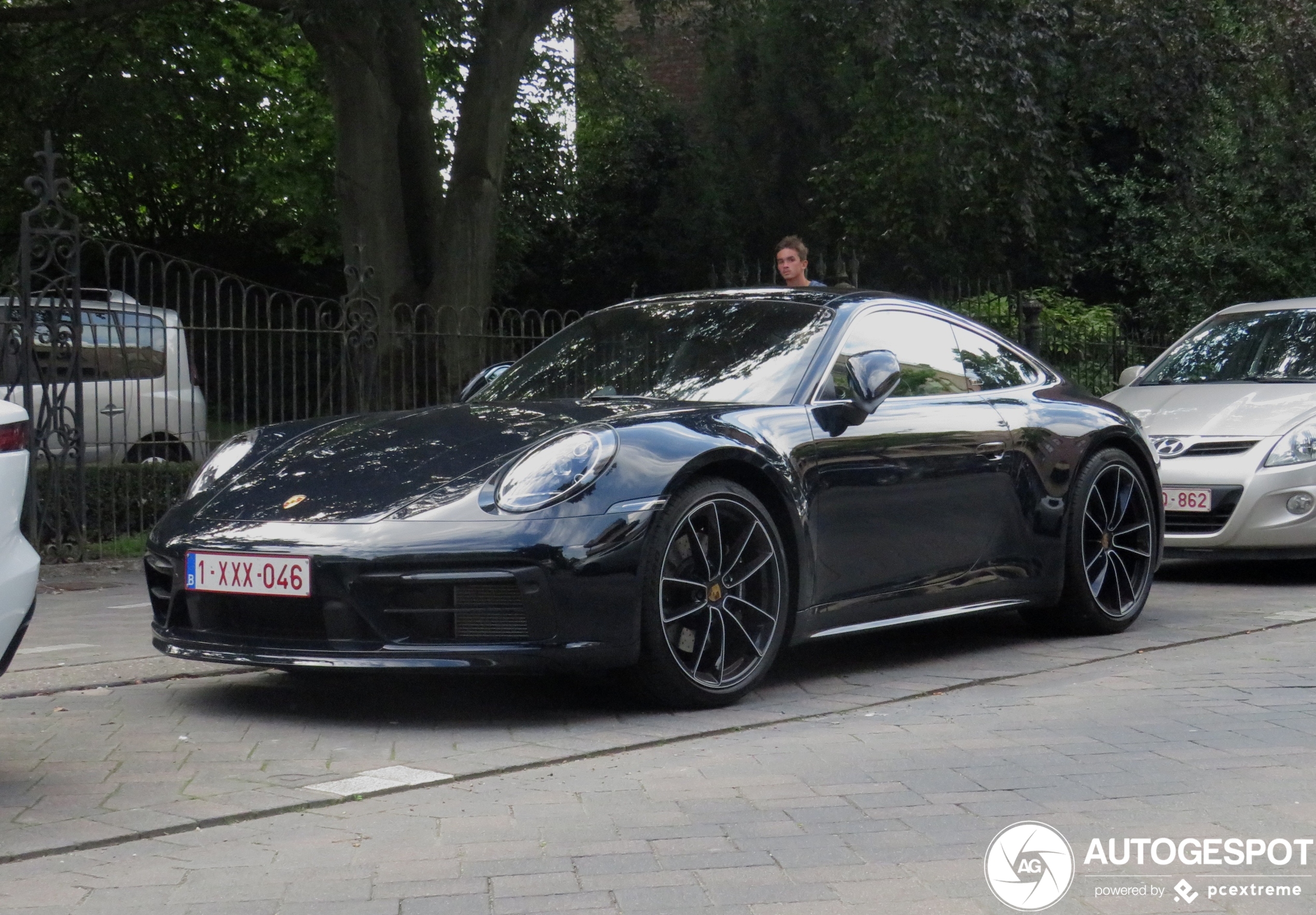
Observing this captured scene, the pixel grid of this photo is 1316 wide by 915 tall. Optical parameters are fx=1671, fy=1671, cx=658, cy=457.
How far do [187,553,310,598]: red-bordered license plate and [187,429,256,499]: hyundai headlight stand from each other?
1.83ft

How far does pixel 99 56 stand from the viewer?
19.9m

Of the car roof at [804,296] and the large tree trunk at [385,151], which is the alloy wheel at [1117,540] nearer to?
the car roof at [804,296]

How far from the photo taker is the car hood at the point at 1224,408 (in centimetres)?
927

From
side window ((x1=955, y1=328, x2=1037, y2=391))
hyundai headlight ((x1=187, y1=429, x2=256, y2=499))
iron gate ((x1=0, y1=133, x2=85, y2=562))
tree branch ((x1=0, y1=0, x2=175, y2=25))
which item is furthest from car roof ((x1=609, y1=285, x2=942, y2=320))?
tree branch ((x1=0, y1=0, x2=175, y2=25))

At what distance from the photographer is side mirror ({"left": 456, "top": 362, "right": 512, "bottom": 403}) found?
6727 millimetres

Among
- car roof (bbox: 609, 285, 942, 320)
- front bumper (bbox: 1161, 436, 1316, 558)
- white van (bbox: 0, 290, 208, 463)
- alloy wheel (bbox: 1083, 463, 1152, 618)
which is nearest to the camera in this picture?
car roof (bbox: 609, 285, 942, 320)

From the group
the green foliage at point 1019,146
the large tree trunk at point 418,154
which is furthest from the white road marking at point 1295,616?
the large tree trunk at point 418,154

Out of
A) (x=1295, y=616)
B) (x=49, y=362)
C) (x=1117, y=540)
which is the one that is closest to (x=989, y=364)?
(x=1117, y=540)

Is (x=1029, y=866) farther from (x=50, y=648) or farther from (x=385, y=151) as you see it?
(x=385, y=151)

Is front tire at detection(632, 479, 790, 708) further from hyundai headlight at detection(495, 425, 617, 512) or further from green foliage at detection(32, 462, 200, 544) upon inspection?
green foliage at detection(32, 462, 200, 544)

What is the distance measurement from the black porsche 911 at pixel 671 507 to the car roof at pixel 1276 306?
3980 millimetres

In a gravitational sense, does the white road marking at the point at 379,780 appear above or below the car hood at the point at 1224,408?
below

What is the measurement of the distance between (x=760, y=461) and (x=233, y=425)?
21.6ft

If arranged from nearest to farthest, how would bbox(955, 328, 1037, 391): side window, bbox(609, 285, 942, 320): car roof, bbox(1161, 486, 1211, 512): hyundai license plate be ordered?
bbox(609, 285, 942, 320): car roof
bbox(955, 328, 1037, 391): side window
bbox(1161, 486, 1211, 512): hyundai license plate
